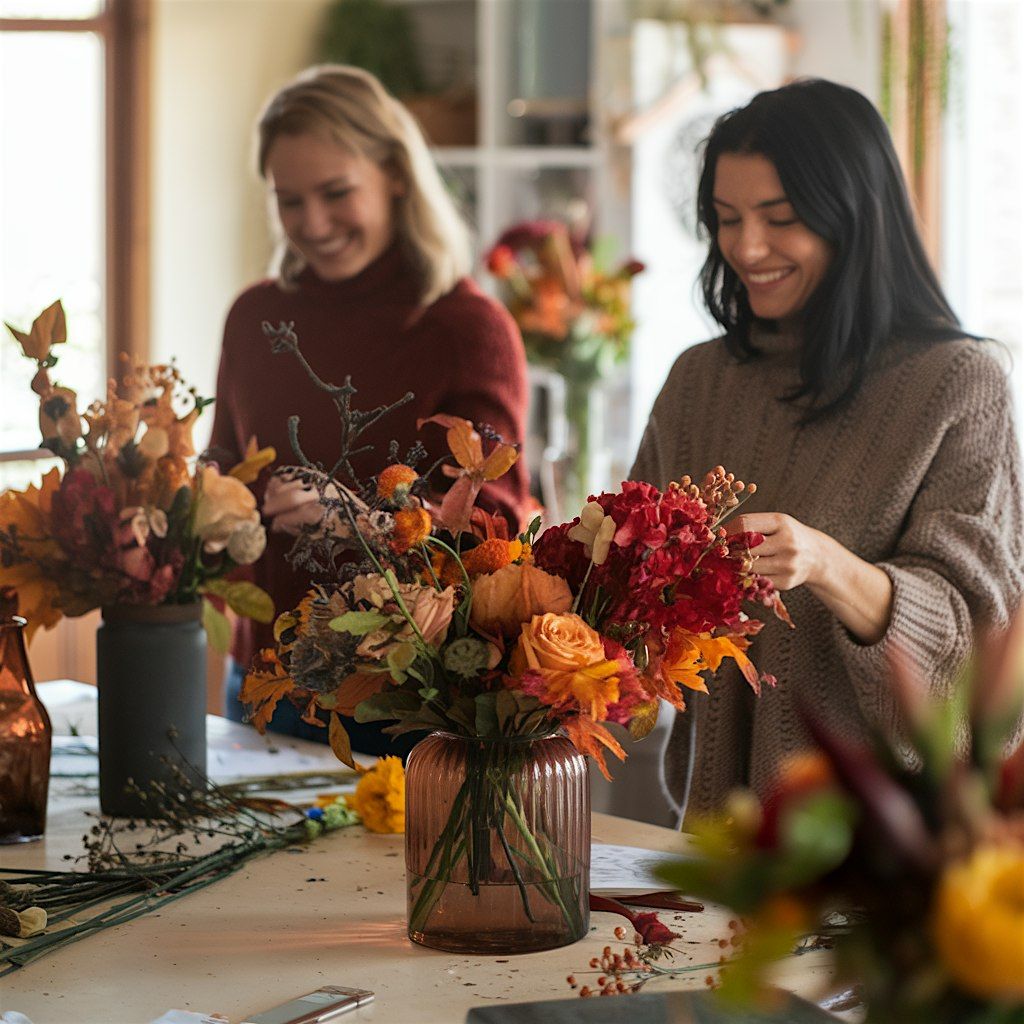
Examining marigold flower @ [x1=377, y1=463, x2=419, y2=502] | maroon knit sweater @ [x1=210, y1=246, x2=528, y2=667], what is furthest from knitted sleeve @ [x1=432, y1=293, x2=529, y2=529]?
marigold flower @ [x1=377, y1=463, x2=419, y2=502]

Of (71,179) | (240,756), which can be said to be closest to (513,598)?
(240,756)

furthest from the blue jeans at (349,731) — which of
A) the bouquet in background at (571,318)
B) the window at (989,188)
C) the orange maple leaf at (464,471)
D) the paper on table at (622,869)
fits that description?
the window at (989,188)

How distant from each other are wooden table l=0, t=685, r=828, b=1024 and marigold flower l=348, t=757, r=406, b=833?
3.4 inches

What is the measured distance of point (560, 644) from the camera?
3.50ft

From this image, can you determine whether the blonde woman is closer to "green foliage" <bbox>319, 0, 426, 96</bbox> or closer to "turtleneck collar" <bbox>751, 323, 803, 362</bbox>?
"turtleneck collar" <bbox>751, 323, 803, 362</bbox>

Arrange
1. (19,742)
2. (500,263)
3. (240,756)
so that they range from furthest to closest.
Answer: (500,263), (240,756), (19,742)

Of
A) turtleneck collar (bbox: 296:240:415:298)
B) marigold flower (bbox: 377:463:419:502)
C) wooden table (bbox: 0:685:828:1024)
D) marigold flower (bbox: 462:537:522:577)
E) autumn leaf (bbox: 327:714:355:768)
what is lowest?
wooden table (bbox: 0:685:828:1024)

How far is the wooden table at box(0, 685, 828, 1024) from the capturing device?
109cm

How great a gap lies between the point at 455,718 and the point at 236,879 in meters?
0.36

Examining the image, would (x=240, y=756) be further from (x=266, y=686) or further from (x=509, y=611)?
(x=509, y=611)

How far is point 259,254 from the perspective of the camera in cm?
449

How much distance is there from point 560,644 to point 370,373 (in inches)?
46.9

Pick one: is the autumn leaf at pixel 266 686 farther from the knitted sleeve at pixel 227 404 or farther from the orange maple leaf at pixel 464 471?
the knitted sleeve at pixel 227 404

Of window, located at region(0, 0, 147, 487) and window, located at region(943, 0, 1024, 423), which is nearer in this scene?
window, located at region(943, 0, 1024, 423)
